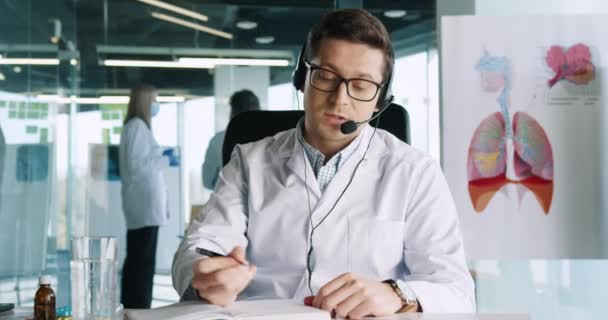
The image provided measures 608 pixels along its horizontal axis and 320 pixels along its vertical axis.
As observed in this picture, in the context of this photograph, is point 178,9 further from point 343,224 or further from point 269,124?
point 343,224

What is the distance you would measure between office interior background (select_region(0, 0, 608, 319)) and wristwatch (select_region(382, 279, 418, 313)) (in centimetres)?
343

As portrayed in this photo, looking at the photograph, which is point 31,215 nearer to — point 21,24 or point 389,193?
point 21,24

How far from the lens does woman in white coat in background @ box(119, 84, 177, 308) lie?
4.79 m

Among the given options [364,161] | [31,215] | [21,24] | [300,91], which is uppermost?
[21,24]

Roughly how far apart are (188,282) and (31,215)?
3498 millimetres

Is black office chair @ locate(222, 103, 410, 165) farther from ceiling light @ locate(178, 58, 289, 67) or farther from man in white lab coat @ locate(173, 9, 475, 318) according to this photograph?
ceiling light @ locate(178, 58, 289, 67)

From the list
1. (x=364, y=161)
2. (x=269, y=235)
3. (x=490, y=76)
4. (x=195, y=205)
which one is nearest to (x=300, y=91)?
(x=364, y=161)

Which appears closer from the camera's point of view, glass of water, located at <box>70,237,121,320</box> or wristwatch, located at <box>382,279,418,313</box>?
glass of water, located at <box>70,237,121,320</box>

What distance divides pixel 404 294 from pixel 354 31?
0.59 metres

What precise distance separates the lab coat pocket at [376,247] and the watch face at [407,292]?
248 mm

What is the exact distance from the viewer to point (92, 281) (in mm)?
1221

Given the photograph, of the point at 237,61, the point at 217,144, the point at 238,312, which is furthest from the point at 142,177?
the point at 238,312

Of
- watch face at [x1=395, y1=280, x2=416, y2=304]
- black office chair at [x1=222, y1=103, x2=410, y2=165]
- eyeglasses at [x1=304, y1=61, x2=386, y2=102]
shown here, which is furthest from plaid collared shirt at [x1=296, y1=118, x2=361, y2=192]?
watch face at [x1=395, y1=280, x2=416, y2=304]

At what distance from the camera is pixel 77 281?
121 centimetres
